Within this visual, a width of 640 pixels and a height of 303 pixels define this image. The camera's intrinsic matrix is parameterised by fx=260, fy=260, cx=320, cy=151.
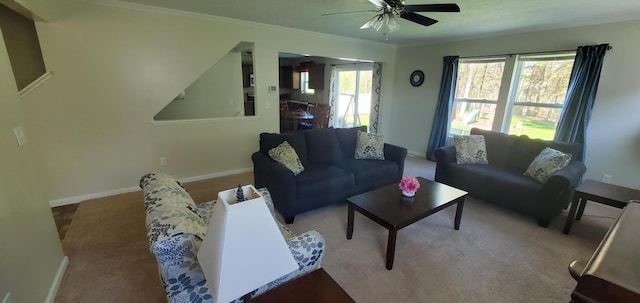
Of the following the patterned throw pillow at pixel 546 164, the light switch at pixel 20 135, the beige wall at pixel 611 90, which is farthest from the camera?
the beige wall at pixel 611 90

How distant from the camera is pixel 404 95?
5652mm

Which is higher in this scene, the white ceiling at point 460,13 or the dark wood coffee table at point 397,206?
the white ceiling at point 460,13

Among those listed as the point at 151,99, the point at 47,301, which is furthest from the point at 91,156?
the point at 47,301

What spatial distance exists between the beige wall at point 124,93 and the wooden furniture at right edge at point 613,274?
3.95 m

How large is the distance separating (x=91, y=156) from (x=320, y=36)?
3665mm

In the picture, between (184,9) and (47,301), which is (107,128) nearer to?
(184,9)

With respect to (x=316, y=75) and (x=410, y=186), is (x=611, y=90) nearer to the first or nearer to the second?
(x=410, y=186)

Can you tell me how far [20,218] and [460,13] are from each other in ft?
13.7

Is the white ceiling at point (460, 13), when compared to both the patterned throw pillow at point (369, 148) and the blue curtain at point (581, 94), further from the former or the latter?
the patterned throw pillow at point (369, 148)

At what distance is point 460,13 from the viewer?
9.90 ft

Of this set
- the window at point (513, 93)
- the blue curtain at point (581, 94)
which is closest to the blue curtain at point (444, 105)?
the window at point (513, 93)

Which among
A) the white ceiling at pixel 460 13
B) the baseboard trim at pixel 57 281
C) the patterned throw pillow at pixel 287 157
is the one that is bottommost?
the baseboard trim at pixel 57 281

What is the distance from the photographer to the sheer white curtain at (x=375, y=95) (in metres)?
5.80

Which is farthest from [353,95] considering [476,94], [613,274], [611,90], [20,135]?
[613,274]
